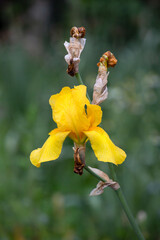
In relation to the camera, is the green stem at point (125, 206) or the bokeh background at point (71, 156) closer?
the green stem at point (125, 206)

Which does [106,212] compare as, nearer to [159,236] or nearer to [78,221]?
[78,221]

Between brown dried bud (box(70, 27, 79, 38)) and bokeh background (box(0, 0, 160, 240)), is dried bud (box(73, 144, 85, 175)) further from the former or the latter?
bokeh background (box(0, 0, 160, 240))

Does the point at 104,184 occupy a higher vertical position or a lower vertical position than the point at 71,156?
lower

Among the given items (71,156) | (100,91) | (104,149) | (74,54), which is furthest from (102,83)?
(71,156)

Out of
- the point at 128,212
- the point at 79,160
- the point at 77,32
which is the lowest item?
the point at 128,212

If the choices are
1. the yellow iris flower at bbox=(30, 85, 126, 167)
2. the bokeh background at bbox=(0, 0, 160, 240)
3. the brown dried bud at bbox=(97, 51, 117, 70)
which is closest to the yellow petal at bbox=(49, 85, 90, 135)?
the yellow iris flower at bbox=(30, 85, 126, 167)

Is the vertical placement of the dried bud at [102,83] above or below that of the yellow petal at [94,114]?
above

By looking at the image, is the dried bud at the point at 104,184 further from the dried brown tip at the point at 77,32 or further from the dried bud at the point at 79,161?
the dried brown tip at the point at 77,32

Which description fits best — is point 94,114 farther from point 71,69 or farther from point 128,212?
point 128,212

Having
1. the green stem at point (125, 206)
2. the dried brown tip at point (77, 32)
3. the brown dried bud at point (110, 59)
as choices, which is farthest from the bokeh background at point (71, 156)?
the dried brown tip at point (77, 32)
